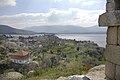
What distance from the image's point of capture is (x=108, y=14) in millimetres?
6070

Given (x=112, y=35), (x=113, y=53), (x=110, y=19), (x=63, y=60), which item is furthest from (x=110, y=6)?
(x=63, y=60)

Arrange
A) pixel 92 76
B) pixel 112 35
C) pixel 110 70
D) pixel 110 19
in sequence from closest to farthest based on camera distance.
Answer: pixel 110 19
pixel 112 35
pixel 110 70
pixel 92 76

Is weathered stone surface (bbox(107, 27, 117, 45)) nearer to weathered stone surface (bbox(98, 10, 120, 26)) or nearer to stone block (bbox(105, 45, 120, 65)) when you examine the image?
stone block (bbox(105, 45, 120, 65))

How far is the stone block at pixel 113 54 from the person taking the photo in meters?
5.99

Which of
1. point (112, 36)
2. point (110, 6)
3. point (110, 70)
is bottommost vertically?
point (110, 70)

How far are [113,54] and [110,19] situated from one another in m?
0.90

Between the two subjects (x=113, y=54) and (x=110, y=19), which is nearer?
(x=110, y=19)

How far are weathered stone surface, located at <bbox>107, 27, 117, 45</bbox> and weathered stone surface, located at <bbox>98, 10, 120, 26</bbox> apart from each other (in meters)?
0.24

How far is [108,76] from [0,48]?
95141mm

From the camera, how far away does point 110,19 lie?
237 inches

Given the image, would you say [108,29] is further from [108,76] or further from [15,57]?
[15,57]

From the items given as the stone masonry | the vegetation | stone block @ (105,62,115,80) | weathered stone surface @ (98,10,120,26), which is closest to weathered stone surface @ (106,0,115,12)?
the stone masonry

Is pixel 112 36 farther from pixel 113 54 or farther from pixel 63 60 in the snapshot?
pixel 63 60

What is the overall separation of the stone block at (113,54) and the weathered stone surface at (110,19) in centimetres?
60
